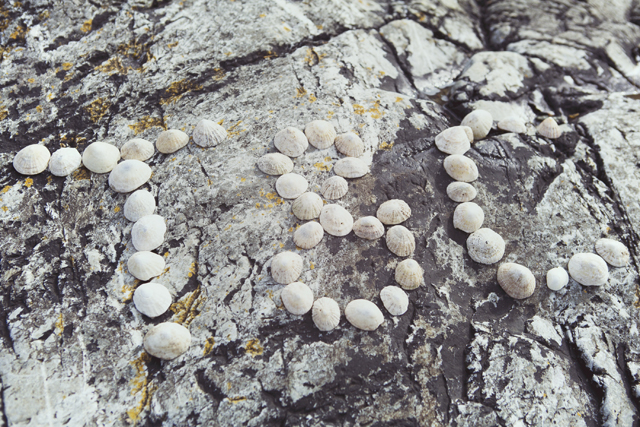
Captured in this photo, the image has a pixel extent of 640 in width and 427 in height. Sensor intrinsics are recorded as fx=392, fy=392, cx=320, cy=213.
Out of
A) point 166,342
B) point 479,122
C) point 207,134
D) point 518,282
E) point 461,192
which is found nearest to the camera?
point 166,342

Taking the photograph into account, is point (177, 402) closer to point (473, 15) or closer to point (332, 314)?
point (332, 314)

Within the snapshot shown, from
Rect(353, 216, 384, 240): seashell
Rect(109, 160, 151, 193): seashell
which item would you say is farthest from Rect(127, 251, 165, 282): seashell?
Rect(353, 216, 384, 240): seashell

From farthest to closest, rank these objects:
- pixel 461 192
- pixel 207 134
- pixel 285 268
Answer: pixel 207 134, pixel 461 192, pixel 285 268

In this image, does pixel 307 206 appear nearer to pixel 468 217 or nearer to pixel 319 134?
pixel 319 134

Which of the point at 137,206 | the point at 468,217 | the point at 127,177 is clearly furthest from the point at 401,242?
→ the point at 127,177

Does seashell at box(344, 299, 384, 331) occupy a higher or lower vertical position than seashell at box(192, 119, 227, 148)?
lower

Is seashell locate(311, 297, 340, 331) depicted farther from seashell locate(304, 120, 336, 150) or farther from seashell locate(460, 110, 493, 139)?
seashell locate(460, 110, 493, 139)
